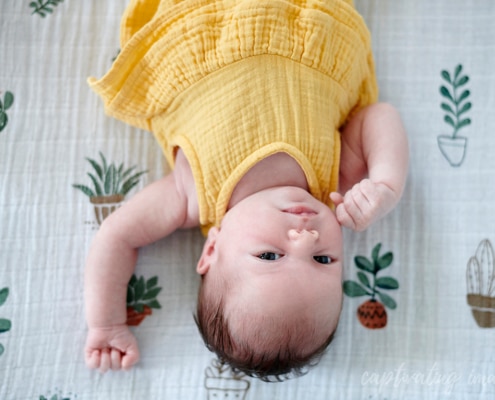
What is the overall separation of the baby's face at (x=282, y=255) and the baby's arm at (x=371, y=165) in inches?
2.1

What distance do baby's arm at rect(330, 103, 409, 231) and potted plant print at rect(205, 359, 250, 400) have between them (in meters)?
0.38

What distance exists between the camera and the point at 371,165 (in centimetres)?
106

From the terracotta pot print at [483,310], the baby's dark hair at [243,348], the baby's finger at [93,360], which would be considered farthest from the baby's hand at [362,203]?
the baby's finger at [93,360]

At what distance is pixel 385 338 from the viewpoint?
1.12m

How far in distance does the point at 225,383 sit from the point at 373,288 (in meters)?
0.37

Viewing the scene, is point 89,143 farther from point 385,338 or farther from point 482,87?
point 482,87

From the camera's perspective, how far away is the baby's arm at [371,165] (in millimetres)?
996

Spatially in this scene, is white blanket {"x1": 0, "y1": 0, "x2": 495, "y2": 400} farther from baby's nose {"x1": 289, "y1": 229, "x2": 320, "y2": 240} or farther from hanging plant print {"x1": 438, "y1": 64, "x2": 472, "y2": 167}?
baby's nose {"x1": 289, "y1": 229, "x2": 320, "y2": 240}

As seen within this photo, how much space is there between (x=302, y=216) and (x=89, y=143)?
1.67 ft

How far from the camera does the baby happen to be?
2.92 ft

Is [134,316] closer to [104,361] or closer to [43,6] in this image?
[104,361]

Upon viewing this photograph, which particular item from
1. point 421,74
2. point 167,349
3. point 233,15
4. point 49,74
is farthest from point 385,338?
point 49,74

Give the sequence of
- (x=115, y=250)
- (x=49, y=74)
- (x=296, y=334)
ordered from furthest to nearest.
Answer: (x=49, y=74) < (x=115, y=250) < (x=296, y=334)

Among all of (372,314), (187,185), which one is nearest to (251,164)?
(187,185)
